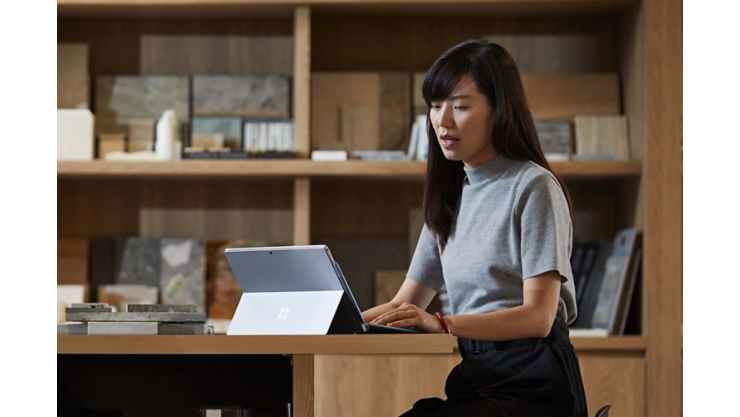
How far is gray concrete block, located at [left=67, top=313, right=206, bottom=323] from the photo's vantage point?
1394mm

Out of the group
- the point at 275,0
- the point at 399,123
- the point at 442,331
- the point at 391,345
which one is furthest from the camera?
the point at 399,123

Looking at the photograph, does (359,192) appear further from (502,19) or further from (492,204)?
(492,204)

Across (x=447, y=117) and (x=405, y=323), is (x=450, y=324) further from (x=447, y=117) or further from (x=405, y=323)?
(x=447, y=117)

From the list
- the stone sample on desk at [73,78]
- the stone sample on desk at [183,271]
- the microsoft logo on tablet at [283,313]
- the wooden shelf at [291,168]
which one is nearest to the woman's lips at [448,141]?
the microsoft logo on tablet at [283,313]

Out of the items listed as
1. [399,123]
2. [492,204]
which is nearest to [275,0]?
[399,123]

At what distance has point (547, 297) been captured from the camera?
1531 millimetres

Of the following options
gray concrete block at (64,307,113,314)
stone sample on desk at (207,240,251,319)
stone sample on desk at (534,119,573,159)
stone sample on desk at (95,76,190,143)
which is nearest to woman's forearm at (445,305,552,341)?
gray concrete block at (64,307,113,314)

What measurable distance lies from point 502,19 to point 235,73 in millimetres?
1048

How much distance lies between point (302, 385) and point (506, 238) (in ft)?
1.67

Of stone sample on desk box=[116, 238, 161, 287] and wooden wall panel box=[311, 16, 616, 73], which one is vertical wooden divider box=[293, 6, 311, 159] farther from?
stone sample on desk box=[116, 238, 161, 287]

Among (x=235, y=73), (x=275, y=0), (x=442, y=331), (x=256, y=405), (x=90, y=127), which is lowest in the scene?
(x=256, y=405)

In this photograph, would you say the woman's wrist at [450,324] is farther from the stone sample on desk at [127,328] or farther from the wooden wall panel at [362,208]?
the wooden wall panel at [362,208]

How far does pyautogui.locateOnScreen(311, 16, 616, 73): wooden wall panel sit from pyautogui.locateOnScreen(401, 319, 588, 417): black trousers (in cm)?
190

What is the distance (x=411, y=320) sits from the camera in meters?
1.46
